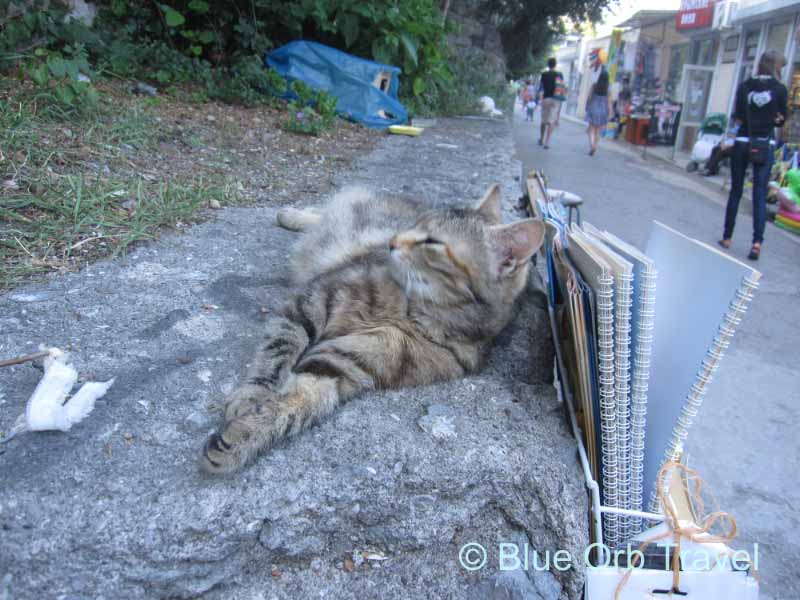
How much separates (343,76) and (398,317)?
238 inches

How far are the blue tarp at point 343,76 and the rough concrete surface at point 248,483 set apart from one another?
220 inches

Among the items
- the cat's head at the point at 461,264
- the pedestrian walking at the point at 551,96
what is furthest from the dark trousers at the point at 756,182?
the pedestrian walking at the point at 551,96

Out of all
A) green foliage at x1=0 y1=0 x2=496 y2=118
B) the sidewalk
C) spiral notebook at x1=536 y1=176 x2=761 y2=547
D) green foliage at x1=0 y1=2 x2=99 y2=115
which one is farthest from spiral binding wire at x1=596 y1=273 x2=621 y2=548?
the sidewalk

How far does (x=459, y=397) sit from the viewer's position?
76.9 inches

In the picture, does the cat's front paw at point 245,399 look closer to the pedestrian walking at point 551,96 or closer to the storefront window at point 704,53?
the pedestrian walking at point 551,96

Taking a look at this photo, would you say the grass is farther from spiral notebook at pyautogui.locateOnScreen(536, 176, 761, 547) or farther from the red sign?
the red sign

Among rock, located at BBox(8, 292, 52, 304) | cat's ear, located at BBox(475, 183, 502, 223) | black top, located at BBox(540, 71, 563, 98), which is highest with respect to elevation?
black top, located at BBox(540, 71, 563, 98)

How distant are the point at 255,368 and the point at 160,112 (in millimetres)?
4140

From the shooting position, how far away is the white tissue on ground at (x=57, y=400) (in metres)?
1.47

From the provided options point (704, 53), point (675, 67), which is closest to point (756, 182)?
point (704, 53)

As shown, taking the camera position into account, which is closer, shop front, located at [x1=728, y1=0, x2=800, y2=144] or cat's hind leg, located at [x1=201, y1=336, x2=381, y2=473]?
cat's hind leg, located at [x1=201, y1=336, x2=381, y2=473]

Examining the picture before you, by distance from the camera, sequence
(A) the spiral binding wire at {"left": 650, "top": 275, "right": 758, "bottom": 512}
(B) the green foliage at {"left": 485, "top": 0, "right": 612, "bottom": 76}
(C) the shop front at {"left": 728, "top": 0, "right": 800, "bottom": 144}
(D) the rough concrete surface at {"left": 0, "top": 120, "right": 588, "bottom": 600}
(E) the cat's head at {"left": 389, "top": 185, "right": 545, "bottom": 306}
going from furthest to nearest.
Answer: (B) the green foliage at {"left": 485, "top": 0, "right": 612, "bottom": 76}, (C) the shop front at {"left": 728, "top": 0, "right": 800, "bottom": 144}, (E) the cat's head at {"left": 389, "top": 185, "right": 545, "bottom": 306}, (A) the spiral binding wire at {"left": 650, "top": 275, "right": 758, "bottom": 512}, (D) the rough concrete surface at {"left": 0, "top": 120, "right": 588, "bottom": 600}

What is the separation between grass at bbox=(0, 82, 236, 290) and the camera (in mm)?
2615

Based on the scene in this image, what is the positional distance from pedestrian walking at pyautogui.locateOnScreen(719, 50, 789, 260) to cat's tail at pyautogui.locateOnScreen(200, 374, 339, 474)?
20.2ft
